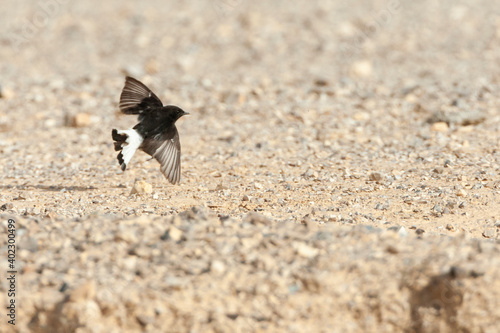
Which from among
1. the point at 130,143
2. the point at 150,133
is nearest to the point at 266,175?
the point at 150,133

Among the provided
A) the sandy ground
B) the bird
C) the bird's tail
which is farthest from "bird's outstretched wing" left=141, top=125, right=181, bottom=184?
the sandy ground

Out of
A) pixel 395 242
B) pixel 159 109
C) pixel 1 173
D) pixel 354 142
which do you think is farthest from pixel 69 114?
pixel 395 242

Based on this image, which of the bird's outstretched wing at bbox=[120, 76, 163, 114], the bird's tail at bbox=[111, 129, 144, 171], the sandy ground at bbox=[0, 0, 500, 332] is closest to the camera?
the sandy ground at bbox=[0, 0, 500, 332]

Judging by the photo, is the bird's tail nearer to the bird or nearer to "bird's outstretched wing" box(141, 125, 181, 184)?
the bird

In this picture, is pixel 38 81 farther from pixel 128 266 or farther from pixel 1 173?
pixel 128 266

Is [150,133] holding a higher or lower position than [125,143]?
higher

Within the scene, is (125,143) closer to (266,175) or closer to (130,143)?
(130,143)

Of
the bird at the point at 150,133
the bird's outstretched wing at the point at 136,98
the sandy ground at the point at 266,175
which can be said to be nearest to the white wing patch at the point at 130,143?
the bird at the point at 150,133

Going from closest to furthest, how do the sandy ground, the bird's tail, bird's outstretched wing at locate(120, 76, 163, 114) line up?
the sandy ground < the bird's tail < bird's outstretched wing at locate(120, 76, 163, 114)
